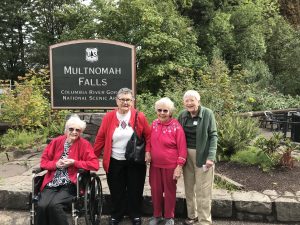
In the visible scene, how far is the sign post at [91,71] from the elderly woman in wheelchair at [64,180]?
2.25 m

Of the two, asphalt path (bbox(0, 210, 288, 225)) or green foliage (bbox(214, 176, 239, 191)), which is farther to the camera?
green foliage (bbox(214, 176, 239, 191))

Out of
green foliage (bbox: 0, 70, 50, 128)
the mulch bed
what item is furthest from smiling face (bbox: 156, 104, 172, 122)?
green foliage (bbox: 0, 70, 50, 128)

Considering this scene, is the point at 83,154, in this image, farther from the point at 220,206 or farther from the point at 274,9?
the point at 274,9

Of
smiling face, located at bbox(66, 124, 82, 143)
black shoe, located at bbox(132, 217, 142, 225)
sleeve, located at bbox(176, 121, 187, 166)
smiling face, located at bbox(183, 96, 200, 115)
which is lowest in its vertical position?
black shoe, located at bbox(132, 217, 142, 225)

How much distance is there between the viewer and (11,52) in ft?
85.8

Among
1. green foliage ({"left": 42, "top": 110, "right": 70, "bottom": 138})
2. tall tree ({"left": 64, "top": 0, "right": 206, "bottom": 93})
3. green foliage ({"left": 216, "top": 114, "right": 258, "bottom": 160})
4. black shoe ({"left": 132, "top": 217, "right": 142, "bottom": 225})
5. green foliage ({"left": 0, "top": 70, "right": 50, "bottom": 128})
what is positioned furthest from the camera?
tall tree ({"left": 64, "top": 0, "right": 206, "bottom": 93})

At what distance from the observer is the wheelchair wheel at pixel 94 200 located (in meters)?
3.86

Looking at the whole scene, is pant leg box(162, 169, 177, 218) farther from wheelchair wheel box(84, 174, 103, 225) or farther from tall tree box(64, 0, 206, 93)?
tall tree box(64, 0, 206, 93)

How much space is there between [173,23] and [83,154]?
469 inches

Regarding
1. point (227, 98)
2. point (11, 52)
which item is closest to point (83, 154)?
point (227, 98)

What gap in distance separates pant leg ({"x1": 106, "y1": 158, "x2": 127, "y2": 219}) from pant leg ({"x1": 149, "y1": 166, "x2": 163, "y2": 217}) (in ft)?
1.07

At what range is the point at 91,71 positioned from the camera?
20.4 feet

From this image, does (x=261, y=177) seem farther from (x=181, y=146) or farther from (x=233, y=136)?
(x=181, y=146)

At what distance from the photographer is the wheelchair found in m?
3.64
